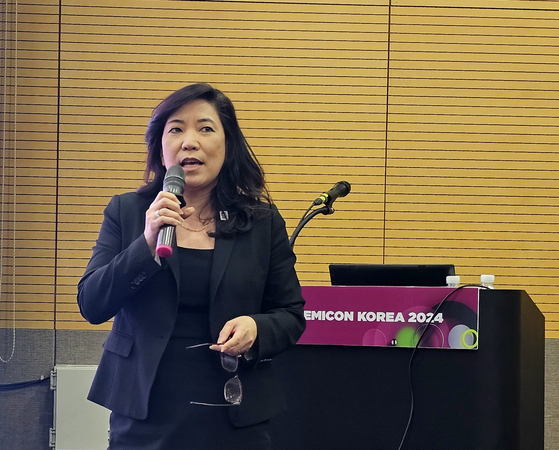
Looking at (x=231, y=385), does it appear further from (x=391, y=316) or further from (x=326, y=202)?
(x=326, y=202)

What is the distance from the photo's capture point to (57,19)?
437 centimetres

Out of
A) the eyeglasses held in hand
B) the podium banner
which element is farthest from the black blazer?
the podium banner

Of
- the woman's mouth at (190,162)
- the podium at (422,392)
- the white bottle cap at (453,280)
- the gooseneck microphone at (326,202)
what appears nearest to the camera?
the woman's mouth at (190,162)

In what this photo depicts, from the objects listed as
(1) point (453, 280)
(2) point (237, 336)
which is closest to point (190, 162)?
(2) point (237, 336)

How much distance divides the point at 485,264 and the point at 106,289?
329 cm

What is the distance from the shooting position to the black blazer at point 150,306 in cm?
142

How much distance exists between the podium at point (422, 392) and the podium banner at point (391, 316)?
1.1 inches

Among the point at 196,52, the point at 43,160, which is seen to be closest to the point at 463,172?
the point at 196,52

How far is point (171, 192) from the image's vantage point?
4.76ft

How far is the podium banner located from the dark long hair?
73cm

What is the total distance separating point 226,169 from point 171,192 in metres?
0.27

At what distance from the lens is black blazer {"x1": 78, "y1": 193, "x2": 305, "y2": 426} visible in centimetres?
142

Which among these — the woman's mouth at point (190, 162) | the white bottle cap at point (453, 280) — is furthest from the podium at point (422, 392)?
the woman's mouth at point (190, 162)

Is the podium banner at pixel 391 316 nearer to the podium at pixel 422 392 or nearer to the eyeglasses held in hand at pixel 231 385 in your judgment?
the podium at pixel 422 392
